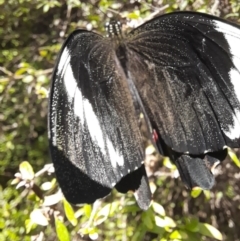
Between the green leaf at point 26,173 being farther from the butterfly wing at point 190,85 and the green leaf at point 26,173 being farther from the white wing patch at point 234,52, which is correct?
the white wing patch at point 234,52

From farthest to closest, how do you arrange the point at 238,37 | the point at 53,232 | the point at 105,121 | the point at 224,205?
the point at 224,205 < the point at 53,232 < the point at 105,121 < the point at 238,37

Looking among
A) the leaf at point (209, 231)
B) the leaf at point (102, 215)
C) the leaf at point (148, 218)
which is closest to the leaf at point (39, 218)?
the leaf at point (102, 215)

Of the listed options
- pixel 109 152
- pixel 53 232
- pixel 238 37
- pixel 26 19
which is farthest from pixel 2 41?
→ pixel 238 37

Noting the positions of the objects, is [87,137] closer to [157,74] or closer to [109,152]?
[109,152]

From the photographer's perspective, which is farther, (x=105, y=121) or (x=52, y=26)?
(x=52, y=26)

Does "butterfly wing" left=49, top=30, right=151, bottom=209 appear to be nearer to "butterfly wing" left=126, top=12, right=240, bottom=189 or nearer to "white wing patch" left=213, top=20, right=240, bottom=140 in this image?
"butterfly wing" left=126, top=12, right=240, bottom=189

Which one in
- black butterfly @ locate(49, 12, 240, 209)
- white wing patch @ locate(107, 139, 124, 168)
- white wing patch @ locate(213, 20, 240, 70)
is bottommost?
white wing patch @ locate(107, 139, 124, 168)

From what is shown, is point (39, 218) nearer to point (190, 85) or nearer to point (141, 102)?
point (141, 102)

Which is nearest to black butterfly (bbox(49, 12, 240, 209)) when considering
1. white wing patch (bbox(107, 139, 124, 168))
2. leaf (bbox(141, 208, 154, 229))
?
white wing patch (bbox(107, 139, 124, 168))
